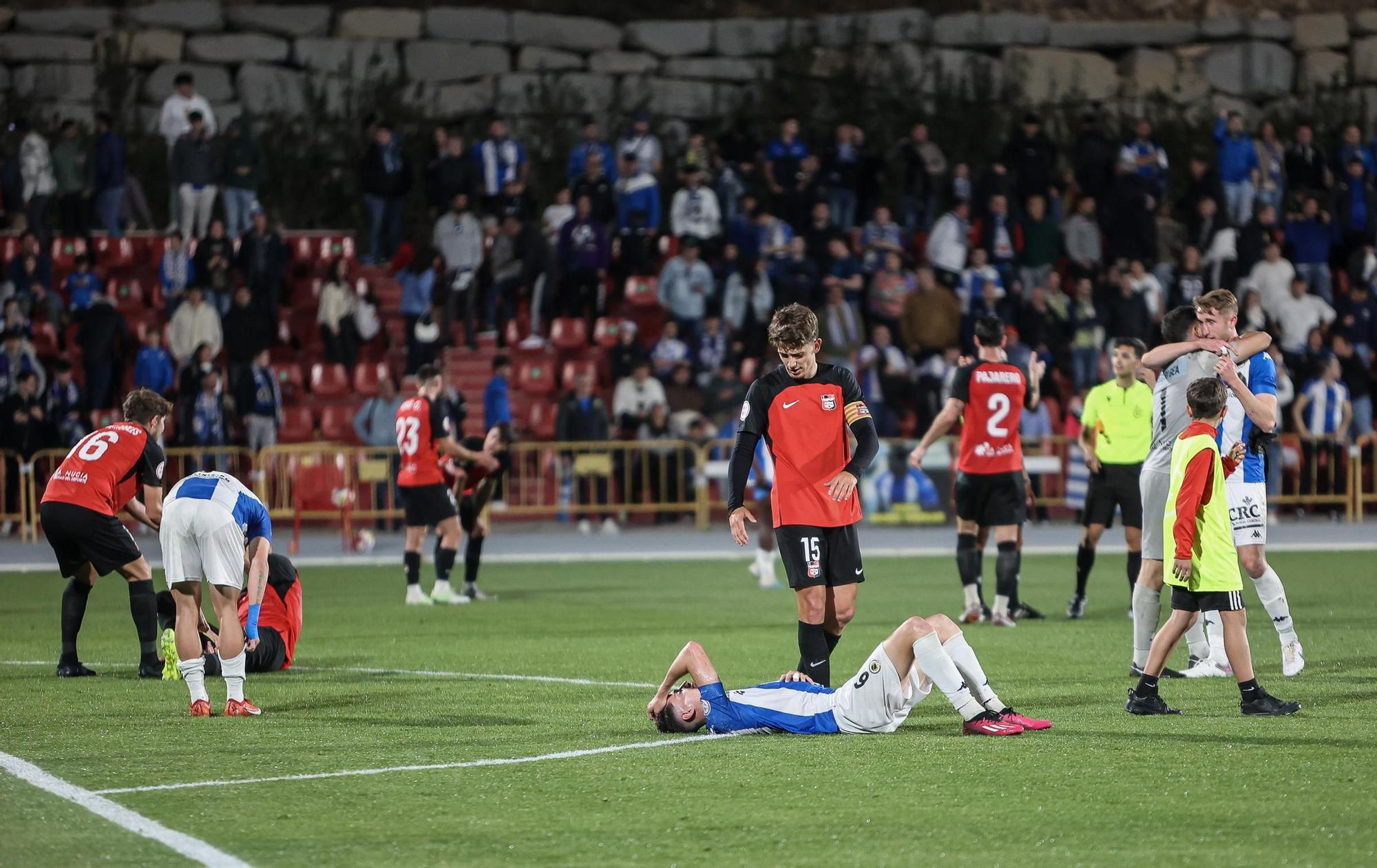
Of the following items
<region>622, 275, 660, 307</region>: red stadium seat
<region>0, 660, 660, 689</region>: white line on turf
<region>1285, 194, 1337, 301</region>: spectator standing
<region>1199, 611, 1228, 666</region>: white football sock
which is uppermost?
<region>1285, 194, 1337, 301</region>: spectator standing

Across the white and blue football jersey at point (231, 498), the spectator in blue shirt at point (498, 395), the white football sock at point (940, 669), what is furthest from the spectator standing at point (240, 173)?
the white football sock at point (940, 669)

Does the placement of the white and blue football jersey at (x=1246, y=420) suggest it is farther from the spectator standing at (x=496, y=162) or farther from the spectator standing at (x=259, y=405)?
the spectator standing at (x=496, y=162)

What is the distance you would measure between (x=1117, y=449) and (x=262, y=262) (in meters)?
15.1

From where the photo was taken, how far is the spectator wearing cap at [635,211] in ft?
87.7

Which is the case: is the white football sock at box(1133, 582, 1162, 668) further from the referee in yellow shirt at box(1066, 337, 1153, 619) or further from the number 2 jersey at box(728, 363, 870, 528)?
the referee in yellow shirt at box(1066, 337, 1153, 619)

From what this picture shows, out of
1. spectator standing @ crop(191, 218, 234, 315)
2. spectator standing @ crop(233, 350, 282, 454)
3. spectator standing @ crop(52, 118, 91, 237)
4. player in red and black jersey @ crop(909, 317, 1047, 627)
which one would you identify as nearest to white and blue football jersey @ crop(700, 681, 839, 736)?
player in red and black jersey @ crop(909, 317, 1047, 627)

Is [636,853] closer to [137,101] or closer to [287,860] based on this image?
[287,860]

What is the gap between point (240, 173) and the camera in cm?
2653

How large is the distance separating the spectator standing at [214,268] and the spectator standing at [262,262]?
27cm

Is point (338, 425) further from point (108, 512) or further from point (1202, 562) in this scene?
point (1202, 562)

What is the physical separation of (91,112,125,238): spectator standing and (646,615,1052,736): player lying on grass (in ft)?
68.5

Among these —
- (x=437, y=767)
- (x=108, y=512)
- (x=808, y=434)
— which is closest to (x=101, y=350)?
(x=108, y=512)

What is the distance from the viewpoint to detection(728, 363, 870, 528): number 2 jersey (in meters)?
9.07

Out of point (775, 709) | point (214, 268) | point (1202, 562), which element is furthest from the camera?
point (214, 268)
